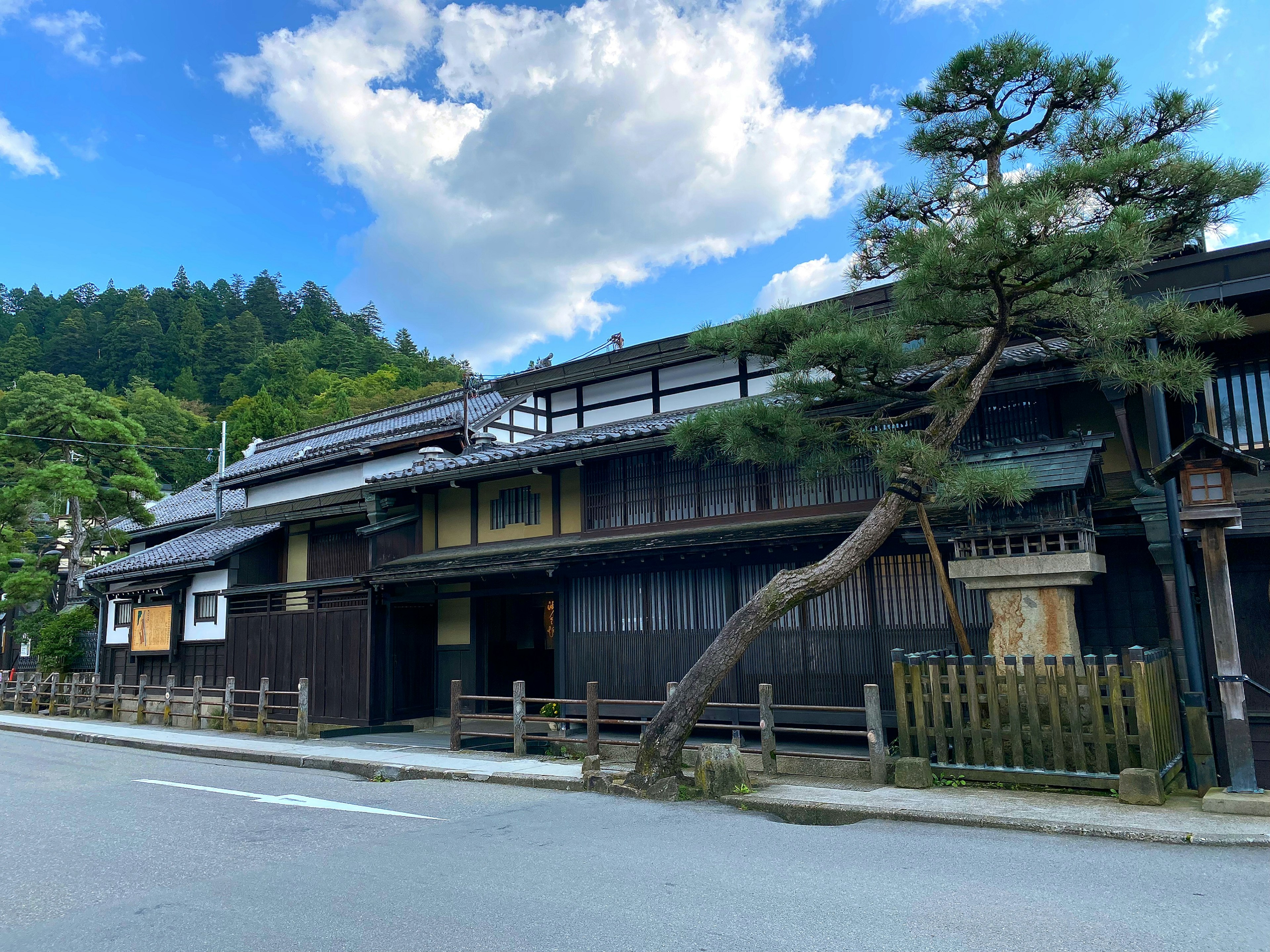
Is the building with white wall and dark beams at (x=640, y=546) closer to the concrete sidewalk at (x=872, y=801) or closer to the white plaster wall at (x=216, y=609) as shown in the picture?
the white plaster wall at (x=216, y=609)

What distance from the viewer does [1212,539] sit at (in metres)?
8.55

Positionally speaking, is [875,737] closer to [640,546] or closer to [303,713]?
[640,546]

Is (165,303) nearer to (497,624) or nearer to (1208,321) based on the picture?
(497,624)

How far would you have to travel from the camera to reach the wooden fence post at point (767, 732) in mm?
11141

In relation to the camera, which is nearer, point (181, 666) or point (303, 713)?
point (303, 713)

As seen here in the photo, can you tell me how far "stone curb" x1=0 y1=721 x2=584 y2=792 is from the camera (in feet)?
37.1

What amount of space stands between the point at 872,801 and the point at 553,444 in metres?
8.84

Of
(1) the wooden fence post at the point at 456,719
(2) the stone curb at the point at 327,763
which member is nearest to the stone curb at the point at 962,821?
(2) the stone curb at the point at 327,763

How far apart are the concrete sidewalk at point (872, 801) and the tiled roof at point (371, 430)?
299 inches

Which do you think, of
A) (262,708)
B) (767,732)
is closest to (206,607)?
(262,708)

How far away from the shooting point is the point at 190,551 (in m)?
22.9

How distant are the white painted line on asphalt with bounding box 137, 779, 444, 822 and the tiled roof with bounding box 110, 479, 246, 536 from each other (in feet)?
48.7

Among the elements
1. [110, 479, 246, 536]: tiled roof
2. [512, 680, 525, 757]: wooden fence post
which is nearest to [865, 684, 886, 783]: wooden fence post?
[512, 680, 525, 757]: wooden fence post

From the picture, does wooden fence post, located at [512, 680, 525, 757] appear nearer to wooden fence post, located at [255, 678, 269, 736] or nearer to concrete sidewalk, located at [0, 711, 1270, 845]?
concrete sidewalk, located at [0, 711, 1270, 845]
